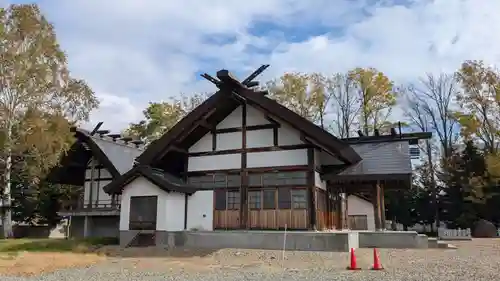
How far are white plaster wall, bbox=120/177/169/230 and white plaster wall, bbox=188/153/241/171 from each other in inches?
69.9

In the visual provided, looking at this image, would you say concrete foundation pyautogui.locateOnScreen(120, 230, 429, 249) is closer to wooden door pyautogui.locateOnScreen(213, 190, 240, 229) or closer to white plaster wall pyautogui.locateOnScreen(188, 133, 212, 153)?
wooden door pyautogui.locateOnScreen(213, 190, 240, 229)

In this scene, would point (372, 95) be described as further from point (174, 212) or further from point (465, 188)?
point (174, 212)

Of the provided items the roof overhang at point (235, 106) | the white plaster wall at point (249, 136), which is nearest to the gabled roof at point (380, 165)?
the roof overhang at point (235, 106)

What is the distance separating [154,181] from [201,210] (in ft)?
6.94

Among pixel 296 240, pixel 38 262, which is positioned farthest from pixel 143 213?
pixel 296 240

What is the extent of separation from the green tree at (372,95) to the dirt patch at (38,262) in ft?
85.5

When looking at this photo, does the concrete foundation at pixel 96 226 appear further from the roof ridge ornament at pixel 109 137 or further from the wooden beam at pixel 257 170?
the wooden beam at pixel 257 170

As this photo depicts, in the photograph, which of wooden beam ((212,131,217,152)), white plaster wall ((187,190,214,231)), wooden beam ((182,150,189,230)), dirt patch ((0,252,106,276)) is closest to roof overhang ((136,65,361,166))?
wooden beam ((182,150,189,230))

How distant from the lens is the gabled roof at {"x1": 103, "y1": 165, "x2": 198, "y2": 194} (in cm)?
1648

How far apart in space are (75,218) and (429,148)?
29.7m

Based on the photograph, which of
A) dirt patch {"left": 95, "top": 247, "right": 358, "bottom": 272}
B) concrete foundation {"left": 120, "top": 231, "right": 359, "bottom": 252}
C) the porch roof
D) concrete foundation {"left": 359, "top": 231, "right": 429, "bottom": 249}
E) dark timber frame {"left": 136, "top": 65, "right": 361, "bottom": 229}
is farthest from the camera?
dark timber frame {"left": 136, "top": 65, "right": 361, "bottom": 229}

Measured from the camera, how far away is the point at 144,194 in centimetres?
1700

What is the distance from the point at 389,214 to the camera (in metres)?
38.8

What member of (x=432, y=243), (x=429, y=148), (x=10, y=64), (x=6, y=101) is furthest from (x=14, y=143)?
(x=429, y=148)
